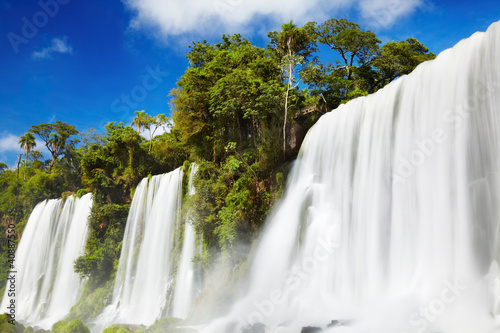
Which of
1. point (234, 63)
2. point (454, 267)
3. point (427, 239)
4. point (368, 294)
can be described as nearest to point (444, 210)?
point (427, 239)

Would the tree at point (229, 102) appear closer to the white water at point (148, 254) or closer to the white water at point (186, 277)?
the white water at point (148, 254)

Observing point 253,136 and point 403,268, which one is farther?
point 253,136

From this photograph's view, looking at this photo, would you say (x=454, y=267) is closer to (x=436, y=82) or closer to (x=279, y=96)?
(x=436, y=82)

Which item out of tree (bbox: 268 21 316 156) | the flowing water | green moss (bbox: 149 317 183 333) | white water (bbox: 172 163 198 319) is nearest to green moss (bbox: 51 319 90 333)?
the flowing water

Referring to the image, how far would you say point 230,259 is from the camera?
14.4 meters

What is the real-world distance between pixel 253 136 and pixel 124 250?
11161mm

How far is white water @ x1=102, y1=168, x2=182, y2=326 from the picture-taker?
56.3 feet

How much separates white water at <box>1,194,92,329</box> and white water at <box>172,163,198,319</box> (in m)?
10.4

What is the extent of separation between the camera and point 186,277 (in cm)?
1602

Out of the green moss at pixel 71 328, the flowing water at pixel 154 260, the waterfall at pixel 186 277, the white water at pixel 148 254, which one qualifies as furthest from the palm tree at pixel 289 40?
the green moss at pixel 71 328

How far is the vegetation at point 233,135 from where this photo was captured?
50.1 ft

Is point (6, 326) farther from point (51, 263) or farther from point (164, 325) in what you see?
point (51, 263)

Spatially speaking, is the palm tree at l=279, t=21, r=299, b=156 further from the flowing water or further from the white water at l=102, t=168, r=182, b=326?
the white water at l=102, t=168, r=182, b=326

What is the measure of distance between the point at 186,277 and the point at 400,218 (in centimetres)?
1085
